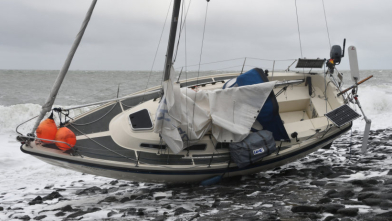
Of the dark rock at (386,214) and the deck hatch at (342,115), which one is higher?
the deck hatch at (342,115)

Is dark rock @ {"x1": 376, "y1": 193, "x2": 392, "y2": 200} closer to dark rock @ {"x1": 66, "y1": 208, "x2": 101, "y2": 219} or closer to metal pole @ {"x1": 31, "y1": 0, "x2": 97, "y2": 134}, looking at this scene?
dark rock @ {"x1": 66, "y1": 208, "x2": 101, "y2": 219}

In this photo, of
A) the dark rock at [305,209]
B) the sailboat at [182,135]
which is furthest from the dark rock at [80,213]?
the dark rock at [305,209]

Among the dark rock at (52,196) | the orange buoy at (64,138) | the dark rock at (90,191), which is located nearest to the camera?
the orange buoy at (64,138)

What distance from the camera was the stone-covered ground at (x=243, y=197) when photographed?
687 cm

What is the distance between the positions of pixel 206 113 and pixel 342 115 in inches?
141

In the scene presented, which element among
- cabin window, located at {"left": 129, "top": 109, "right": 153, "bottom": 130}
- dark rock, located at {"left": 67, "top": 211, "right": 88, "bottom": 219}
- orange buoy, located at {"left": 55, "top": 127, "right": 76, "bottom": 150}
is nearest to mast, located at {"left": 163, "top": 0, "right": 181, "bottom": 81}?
cabin window, located at {"left": 129, "top": 109, "right": 153, "bottom": 130}

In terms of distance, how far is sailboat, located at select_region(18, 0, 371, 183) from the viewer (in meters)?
8.47

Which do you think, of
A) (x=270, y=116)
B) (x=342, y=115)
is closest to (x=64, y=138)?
(x=270, y=116)

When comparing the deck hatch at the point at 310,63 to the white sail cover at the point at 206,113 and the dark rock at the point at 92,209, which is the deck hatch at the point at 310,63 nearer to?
the white sail cover at the point at 206,113

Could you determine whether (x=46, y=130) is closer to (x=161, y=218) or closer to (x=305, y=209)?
(x=161, y=218)

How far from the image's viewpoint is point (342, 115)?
997 centimetres

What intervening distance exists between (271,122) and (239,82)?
1290 millimetres

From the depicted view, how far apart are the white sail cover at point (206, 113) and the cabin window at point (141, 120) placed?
655 mm

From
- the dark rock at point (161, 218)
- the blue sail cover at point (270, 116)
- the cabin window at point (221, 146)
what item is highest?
the blue sail cover at point (270, 116)
